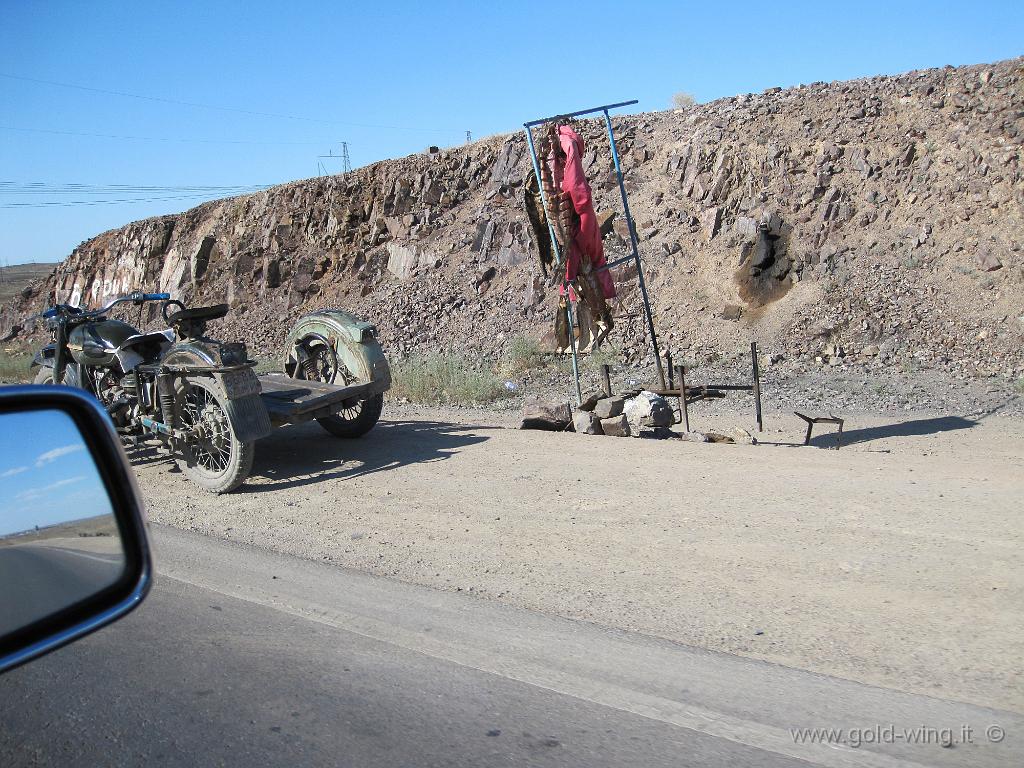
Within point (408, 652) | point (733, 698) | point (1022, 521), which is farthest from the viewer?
point (1022, 521)

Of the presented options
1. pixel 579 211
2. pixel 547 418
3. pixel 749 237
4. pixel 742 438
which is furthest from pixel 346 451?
pixel 749 237

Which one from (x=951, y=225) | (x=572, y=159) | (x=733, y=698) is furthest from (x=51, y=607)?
(x=951, y=225)

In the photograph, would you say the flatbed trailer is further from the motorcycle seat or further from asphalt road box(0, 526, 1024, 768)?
asphalt road box(0, 526, 1024, 768)

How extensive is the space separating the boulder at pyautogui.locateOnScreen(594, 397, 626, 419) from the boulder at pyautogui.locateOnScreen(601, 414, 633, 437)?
0.49 ft

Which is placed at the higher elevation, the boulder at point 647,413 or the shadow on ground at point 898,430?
the boulder at point 647,413

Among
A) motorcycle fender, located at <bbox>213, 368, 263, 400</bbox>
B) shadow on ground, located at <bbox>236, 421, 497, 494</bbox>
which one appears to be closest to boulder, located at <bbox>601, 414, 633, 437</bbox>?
shadow on ground, located at <bbox>236, 421, 497, 494</bbox>

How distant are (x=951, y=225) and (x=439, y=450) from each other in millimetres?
14125

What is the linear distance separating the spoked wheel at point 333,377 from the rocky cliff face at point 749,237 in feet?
25.0

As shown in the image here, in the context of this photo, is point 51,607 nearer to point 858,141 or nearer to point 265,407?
point 265,407

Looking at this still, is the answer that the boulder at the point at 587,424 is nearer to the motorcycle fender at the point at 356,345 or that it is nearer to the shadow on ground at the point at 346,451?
the shadow on ground at the point at 346,451

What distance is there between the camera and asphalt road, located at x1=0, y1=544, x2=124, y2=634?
2479 mm

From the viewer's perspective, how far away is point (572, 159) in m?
10.2

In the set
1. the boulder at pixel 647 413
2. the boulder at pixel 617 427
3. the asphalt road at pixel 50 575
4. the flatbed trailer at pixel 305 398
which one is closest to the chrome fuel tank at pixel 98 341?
the flatbed trailer at pixel 305 398

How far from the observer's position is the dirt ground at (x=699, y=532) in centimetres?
431
